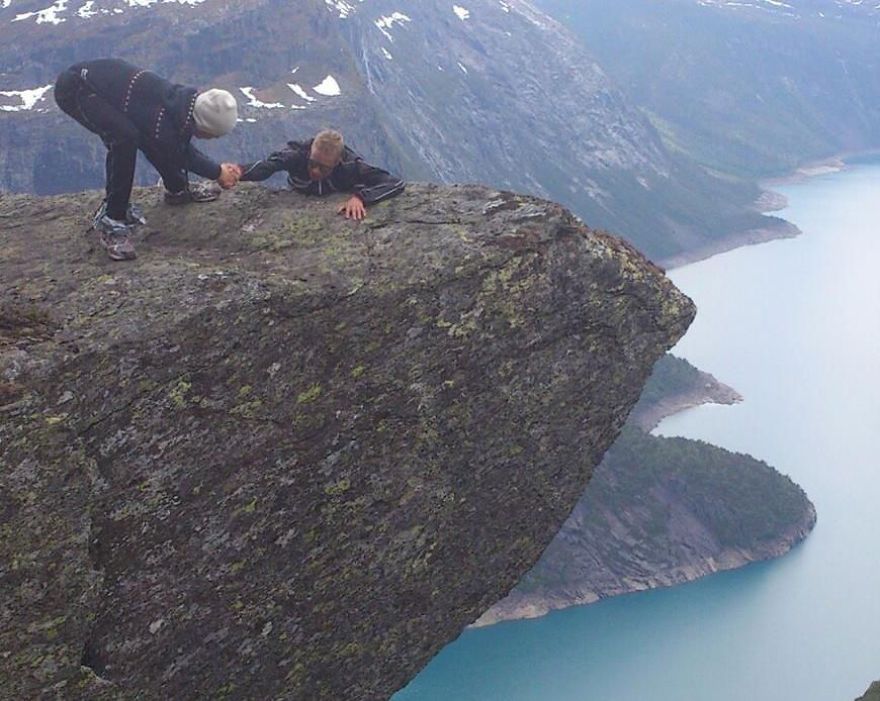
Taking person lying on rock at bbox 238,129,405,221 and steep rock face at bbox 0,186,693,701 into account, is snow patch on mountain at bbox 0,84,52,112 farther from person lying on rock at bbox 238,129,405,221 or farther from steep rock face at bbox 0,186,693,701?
steep rock face at bbox 0,186,693,701

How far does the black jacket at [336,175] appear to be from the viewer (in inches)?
544

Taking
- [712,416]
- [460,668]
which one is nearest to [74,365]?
[460,668]

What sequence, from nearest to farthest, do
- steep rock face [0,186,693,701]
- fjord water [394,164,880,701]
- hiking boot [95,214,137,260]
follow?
1. steep rock face [0,186,693,701]
2. hiking boot [95,214,137,260]
3. fjord water [394,164,880,701]

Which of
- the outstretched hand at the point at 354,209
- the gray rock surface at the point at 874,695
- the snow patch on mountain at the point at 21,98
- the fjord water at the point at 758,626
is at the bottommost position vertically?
the fjord water at the point at 758,626

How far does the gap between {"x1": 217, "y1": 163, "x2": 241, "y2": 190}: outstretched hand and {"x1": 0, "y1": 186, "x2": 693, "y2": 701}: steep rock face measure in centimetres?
28

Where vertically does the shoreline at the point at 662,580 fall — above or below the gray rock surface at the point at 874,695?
below

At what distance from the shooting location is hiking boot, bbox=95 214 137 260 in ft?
39.0

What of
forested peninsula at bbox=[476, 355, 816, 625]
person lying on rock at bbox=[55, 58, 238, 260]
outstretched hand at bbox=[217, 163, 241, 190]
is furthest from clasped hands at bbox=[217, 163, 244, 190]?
forested peninsula at bbox=[476, 355, 816, 625]

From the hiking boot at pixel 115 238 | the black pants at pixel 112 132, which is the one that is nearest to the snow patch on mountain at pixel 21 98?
the black pants at pixel 112 132

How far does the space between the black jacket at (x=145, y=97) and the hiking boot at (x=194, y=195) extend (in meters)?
1.21

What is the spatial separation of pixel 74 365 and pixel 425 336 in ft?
14.5

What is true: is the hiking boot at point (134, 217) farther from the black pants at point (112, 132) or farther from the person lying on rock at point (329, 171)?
the person lying on rock at point (329, 171)

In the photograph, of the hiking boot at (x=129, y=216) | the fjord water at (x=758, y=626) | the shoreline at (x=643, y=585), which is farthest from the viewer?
the shoreline at (x=643, y=585)

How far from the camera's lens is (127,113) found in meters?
12.6
